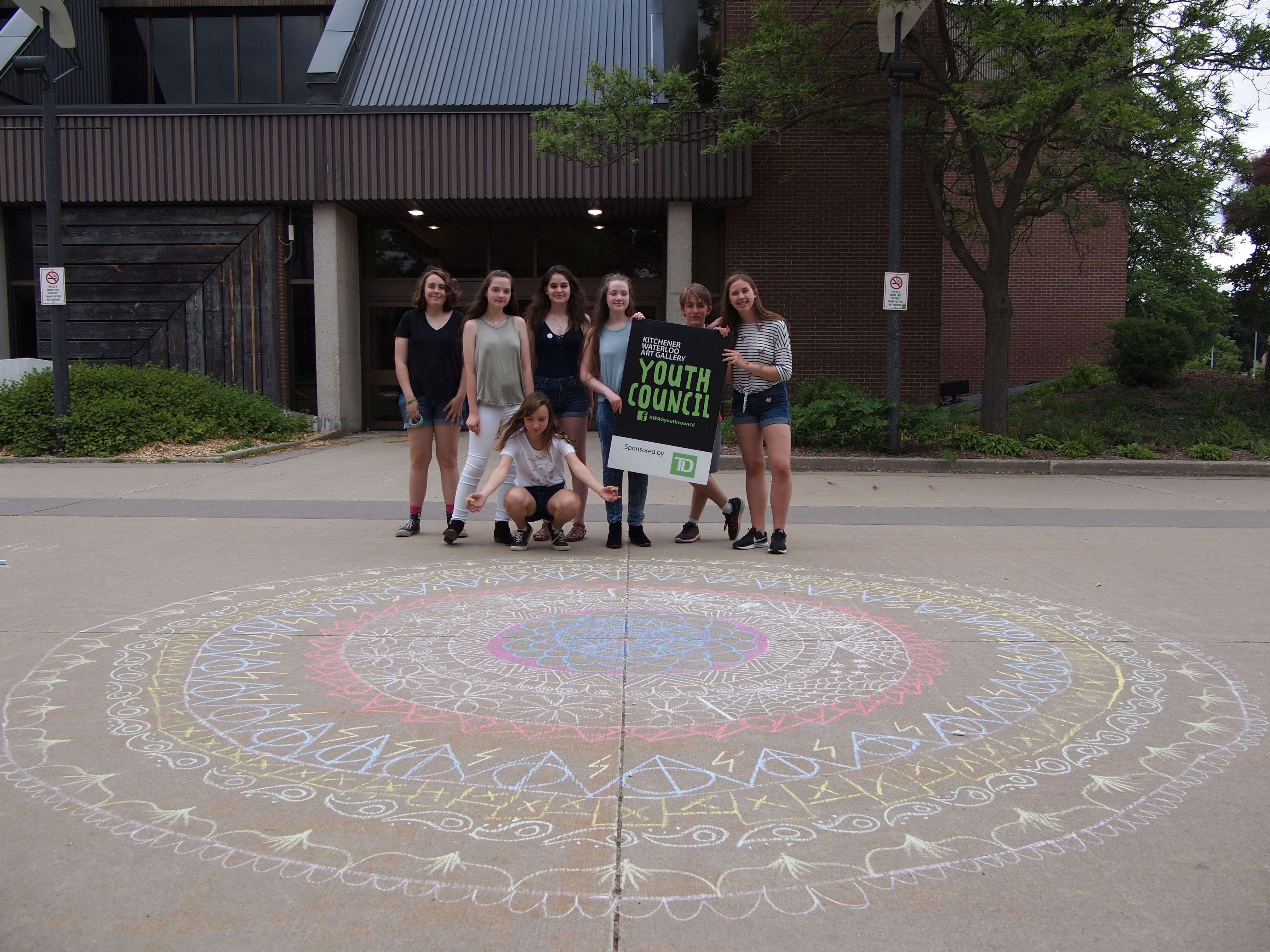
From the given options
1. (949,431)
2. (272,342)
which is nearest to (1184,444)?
(949,431)

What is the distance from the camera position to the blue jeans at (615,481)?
6.24 metres

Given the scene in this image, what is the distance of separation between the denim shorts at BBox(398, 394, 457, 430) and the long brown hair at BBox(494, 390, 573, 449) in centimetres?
56

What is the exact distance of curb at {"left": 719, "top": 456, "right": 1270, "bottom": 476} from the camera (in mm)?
11398

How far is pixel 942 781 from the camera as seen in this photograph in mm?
2645

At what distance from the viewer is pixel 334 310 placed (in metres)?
16.5

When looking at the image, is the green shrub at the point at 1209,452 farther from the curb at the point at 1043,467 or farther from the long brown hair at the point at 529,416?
the long brown hair at the point at 529,416

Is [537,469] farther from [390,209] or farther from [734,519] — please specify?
[390,209]

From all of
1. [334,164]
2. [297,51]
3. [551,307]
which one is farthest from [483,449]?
[297,51]

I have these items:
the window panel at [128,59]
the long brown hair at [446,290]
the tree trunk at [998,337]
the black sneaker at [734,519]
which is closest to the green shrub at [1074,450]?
the tree trunk at [998,337]

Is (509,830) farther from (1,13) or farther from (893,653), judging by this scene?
(1,13)

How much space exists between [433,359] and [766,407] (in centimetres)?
228

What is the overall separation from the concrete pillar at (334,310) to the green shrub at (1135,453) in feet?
40.8

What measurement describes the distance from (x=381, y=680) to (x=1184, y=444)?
12470 mm

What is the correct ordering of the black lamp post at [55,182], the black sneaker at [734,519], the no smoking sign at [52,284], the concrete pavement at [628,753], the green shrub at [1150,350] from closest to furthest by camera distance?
the concrete pavement at [628,753] → the black sneaker at [734,519] → the black lamp post at [55,182] → the no smoking sign at [52,284] → the green shrub at [1150,350]
